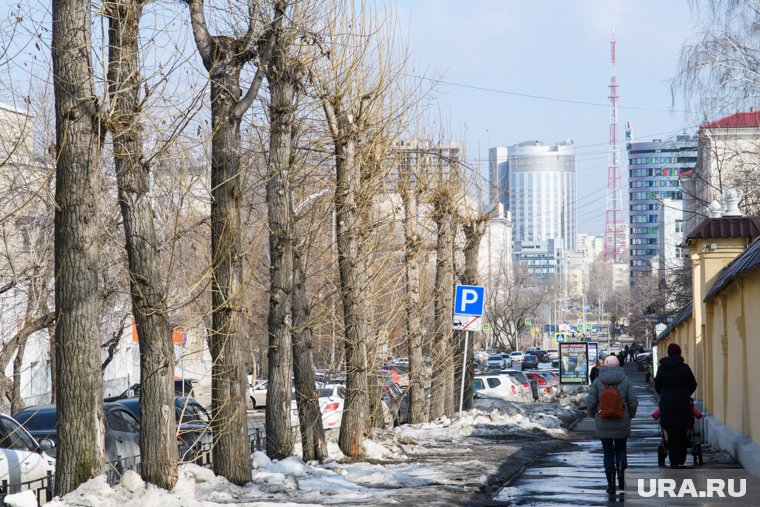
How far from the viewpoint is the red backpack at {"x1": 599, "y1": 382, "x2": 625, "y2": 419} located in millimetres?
13055

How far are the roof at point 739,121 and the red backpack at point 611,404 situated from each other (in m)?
17.3

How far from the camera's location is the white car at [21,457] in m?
13.6

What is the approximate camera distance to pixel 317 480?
13414 mm

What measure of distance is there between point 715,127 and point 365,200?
17183 mm

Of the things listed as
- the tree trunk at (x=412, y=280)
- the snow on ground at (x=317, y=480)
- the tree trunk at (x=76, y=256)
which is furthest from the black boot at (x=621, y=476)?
the tree trunk at (x=412, y=280)

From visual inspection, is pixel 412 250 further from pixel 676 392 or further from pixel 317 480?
pixel 317 480

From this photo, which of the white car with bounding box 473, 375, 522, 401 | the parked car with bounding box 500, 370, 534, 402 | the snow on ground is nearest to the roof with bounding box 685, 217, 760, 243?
the snow on ground

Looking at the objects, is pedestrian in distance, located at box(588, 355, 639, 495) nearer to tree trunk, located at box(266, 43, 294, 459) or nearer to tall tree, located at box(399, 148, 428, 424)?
tree trunk, located at box(266, 43, 294, 459)

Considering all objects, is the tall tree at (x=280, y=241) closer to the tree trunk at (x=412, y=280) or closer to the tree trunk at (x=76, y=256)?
the tree trunk at (x=76, y=256)

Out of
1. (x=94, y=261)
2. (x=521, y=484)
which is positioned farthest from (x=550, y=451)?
(x=94, y=261)

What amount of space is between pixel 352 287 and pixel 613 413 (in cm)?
559

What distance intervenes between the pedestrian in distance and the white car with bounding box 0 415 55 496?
6586 millimetres

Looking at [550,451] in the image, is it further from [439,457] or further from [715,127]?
[715,127]

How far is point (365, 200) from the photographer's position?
17656 mm
